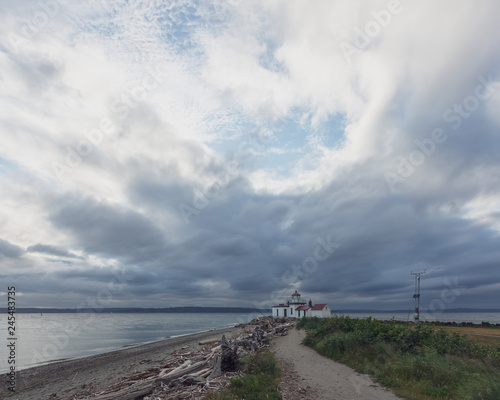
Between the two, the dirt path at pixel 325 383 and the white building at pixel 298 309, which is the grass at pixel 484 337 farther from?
the white building at pixel 298 309

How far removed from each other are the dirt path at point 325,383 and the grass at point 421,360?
677 mm

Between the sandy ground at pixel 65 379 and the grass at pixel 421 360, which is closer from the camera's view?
the grass at pixel 421 360

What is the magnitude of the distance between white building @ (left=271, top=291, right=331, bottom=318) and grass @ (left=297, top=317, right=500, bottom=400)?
55.6m

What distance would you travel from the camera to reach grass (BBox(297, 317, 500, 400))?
10.8 metres

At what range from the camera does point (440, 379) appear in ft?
39.2

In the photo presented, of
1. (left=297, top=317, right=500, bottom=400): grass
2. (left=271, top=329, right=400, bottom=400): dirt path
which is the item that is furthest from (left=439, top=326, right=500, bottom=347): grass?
(left=271, top=329, right=400, bottom=400): dirt path

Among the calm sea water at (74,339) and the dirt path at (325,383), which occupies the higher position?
the dirt path at (325,383)

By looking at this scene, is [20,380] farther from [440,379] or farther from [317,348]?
[440,379]

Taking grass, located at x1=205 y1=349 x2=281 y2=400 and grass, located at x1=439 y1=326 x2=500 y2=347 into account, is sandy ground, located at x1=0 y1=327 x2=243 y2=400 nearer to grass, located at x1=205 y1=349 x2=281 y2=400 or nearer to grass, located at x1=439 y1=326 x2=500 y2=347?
grass, located at x1=205 y1=349 x2=281 y2=400

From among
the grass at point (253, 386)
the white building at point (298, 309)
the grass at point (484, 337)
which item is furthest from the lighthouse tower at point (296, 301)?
the grass at point (253, 386)

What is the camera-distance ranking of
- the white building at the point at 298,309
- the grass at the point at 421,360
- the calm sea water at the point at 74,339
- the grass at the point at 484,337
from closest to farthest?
the grass at the point at 421,360 → the grass at the point at 484,337 → the calm sea water at the point at 74,339 → the white building at the point at 298,309

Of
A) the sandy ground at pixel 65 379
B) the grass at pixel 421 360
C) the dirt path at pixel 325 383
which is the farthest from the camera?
the sandy ground at pixel 65 379

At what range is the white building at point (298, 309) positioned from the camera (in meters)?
74.4

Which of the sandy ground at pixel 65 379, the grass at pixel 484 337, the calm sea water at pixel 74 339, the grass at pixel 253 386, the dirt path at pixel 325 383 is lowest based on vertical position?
the calm sea water at pixel 74 339
